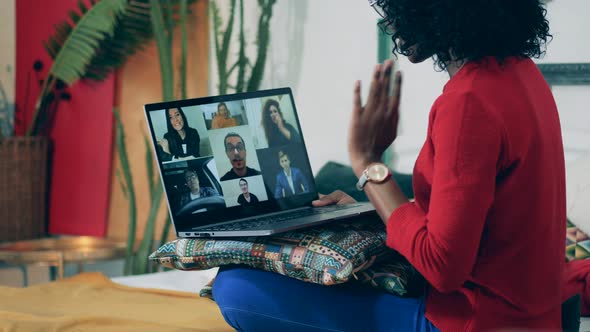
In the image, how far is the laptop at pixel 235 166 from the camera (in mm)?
1460

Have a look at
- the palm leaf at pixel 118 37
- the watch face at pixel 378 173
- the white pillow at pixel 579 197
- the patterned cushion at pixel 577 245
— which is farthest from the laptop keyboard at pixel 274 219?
the palm leaf at pixel 118 37

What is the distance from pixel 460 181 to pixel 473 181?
0.06 ft

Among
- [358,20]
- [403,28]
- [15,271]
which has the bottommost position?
[15,271]

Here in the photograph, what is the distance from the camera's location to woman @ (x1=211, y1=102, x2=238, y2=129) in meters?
1.56

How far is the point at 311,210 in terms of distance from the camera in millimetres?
1576

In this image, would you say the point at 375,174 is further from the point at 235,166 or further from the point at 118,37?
the point at 118,37

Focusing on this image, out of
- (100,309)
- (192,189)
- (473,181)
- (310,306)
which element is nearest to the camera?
(473,181)

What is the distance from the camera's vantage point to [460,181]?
1.06 meters

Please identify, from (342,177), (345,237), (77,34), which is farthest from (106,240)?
(345,237)

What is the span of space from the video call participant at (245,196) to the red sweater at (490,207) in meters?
0.43

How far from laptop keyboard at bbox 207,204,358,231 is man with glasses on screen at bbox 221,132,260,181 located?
0.32 feet

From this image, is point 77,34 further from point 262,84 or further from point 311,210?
point 311,210

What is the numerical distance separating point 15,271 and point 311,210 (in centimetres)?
262

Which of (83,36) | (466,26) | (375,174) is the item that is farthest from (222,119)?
(83,36)
